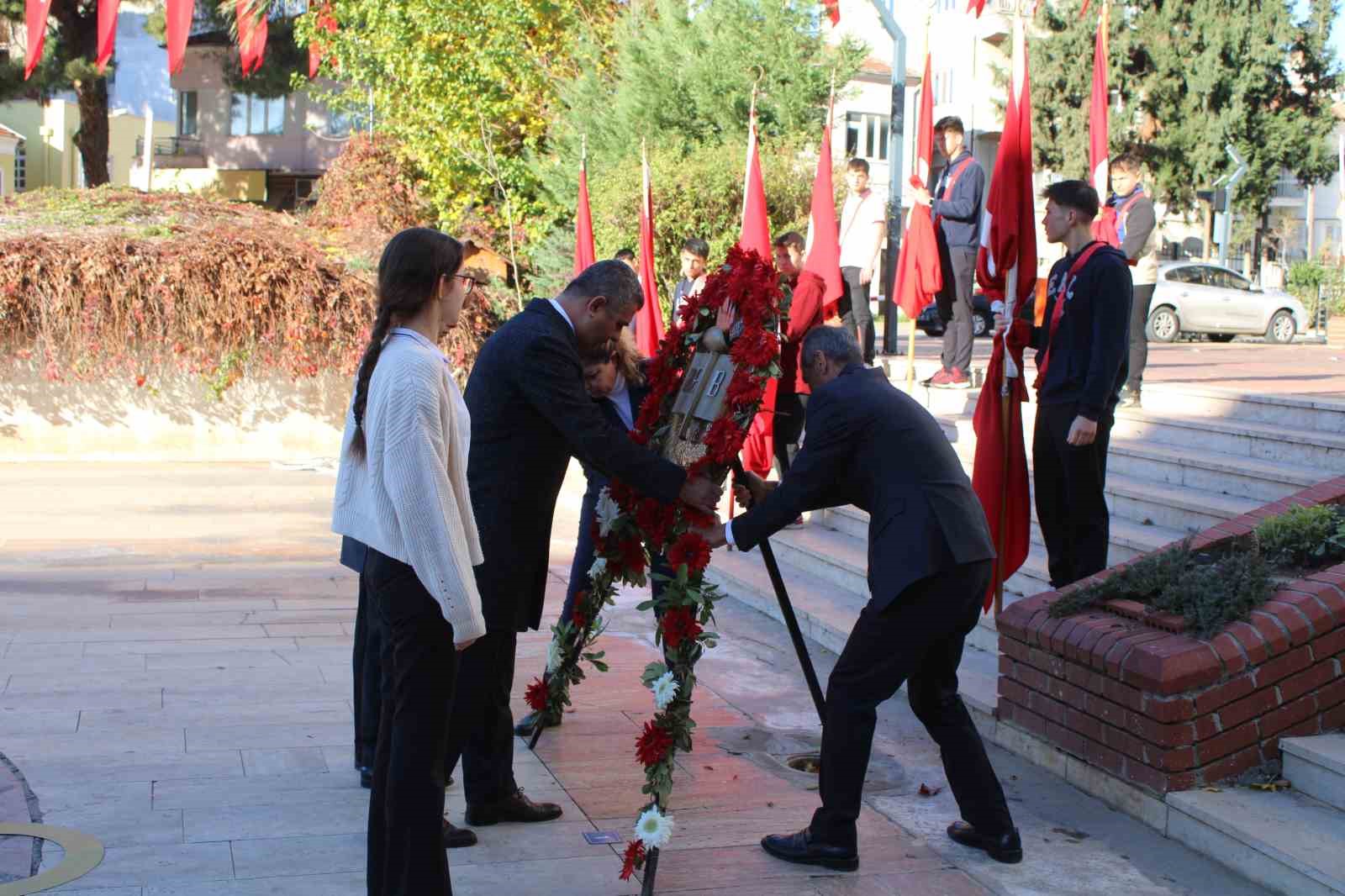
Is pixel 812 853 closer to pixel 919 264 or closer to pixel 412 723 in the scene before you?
pixel 412 723

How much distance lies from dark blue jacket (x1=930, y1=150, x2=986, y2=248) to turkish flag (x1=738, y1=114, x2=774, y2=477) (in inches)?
51.2

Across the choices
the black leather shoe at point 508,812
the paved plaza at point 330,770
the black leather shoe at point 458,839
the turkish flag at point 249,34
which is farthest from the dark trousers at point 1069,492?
the turkish flag at point 249,34

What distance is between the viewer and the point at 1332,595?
16.7ft

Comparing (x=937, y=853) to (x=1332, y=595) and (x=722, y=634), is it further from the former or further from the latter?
(x=722, y=634)

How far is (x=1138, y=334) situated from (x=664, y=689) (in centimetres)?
612

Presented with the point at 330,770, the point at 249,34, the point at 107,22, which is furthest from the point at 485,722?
the point at 249,34

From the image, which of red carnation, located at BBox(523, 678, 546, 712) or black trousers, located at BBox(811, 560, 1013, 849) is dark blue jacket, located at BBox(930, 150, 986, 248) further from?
black trousers, located at BBox(811, 560, 1013, 849)

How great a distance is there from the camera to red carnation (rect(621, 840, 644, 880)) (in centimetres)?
427

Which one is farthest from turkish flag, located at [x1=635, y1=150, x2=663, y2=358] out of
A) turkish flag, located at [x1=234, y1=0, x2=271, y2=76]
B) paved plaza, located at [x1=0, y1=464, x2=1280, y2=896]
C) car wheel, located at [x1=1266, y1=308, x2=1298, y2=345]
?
car wheel, located at [x1=1266, y1=308, x2=1298, y2=345]

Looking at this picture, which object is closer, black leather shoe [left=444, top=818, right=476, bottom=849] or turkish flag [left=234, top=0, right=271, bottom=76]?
black leather shoe [left=444, top=818, right=476, bottom=849]

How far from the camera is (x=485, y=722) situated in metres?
5.04

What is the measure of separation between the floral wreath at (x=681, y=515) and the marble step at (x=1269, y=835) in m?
1.77

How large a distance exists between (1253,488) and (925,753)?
287 centimetres

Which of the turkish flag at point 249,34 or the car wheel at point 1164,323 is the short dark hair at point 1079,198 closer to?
the turkish flag at point 249,34
